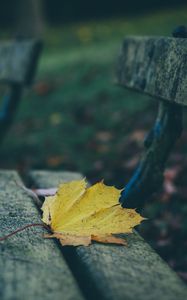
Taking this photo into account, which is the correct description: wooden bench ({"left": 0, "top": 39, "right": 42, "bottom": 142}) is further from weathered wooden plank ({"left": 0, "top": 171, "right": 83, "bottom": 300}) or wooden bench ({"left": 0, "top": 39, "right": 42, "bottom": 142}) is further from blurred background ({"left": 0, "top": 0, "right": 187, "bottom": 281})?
weathered wooden plank ({"left": 0, "top": 171, "right": 83, "bottom": 300})

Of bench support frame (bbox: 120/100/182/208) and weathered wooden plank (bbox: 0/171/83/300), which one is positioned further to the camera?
bench support frame (bbox: 120/100/182/208)

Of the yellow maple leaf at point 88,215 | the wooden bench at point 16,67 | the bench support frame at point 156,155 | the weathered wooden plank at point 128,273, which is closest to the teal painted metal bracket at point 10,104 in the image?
the wooden bench at point 16,67

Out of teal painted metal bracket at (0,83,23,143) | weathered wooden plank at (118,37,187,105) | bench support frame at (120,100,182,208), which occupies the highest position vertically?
weathered wooden plank at (118,37,187,105)

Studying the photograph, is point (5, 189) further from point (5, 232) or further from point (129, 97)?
point (129, 97)

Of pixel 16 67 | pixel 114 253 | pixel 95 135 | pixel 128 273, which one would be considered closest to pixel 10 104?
pixel 16 67

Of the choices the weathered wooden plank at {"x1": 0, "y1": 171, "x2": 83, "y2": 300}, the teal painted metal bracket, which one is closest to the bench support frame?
the weathered wooden plank at {"x1": 0, "y1": 171, "x2": 83, "y2": 300}

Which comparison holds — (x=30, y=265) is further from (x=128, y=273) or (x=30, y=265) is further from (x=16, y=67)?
(x=16, y=67)
